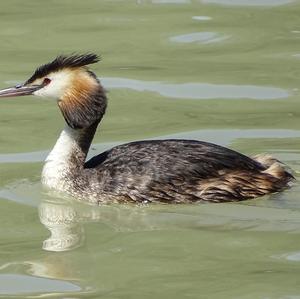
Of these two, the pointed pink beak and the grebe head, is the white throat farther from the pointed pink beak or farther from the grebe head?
the pointed pink beak

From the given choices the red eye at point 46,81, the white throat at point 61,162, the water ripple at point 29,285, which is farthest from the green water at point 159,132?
the red eye at point 46,81

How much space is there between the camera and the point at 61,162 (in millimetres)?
9969

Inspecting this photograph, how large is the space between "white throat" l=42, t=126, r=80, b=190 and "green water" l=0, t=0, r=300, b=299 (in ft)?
0.37

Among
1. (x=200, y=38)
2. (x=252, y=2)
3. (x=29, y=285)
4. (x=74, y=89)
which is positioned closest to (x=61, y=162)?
(x=74, y=89)

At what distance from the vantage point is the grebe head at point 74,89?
32.3 feet

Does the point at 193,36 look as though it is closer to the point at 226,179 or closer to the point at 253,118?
the point at 253,118

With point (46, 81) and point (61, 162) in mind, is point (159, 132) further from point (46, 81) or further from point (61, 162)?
point (46, 81)

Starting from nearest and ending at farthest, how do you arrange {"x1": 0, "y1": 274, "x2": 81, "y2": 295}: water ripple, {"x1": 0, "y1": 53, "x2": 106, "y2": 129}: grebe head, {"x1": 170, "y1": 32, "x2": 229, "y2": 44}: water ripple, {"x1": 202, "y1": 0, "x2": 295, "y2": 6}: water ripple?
{"x1": 0, "y1": 274, "x2": 81, "y2": 295}: water ripple, {"x1": 0, "y1": 53, "x2": 106, "y2": 129}: grebe head, {"x1": 170, "y1": 32, "x2": 229, "y2": 44}: water ripple, {"x1": 202, "y1": 0, "x2": 295, "y2": 6}: water ripple

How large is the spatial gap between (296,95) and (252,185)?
2748 mm

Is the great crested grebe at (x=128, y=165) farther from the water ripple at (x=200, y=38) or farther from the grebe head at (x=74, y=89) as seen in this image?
the water ripple at (x=200, y=38)

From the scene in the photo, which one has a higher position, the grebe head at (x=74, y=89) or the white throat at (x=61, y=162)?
the grebe head at (x=74, y=89)

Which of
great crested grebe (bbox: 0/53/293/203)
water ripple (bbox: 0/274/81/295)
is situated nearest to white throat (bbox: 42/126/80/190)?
great crested grebe (bbox: 0/53/293/203)

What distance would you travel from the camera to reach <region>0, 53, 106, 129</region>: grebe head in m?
9.86

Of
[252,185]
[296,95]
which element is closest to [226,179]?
[252,185]
